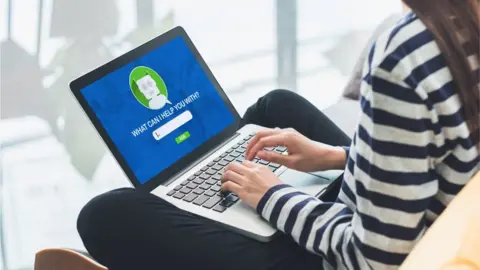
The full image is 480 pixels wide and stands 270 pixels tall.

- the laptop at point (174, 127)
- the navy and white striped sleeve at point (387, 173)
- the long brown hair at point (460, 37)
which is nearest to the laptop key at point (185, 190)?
the laptop at point (174, 127)

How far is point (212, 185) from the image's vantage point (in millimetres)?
1124

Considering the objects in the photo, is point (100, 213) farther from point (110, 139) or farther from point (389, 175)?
point (389, 175)

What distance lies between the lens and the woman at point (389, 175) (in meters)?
0.74

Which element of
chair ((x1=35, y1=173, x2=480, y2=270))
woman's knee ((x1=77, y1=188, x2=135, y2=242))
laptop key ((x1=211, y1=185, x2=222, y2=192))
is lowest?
chair ((x1=35, y1=173, x2=480, y2=270))

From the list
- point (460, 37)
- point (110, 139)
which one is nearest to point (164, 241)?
point (110, 139)

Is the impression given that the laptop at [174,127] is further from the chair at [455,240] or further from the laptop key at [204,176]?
the chair at [455,240]

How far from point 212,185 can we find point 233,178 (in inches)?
3.4

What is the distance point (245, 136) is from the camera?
128 centimetres

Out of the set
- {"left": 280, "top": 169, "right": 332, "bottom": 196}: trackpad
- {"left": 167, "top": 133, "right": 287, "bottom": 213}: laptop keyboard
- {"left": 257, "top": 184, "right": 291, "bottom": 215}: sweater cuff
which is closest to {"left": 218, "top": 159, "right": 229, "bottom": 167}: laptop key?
{"left": 167, "top": 133, "right": 287, "bottom": 213}: laptop keyboard

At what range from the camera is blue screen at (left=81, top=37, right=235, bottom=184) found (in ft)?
3.70

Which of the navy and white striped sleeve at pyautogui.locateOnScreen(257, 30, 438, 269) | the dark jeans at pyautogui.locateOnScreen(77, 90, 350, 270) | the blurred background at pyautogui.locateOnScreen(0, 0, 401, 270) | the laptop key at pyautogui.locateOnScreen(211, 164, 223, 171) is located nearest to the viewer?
the navy and white striped sleeve at pyautogui.locateOnScreen(257, 30, 438, 269)

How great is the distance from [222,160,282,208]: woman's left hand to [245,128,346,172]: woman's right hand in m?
0.07

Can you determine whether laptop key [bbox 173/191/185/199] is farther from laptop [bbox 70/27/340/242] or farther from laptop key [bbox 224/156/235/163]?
laptop key [bbox 224/156/235/163]

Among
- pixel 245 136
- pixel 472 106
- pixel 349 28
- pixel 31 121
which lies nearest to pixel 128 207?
pixel 245 136
